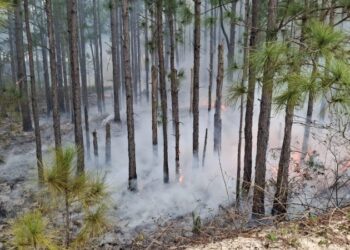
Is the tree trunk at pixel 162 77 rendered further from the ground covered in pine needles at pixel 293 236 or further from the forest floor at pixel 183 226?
the ground covered in pine needles at pixel 293 236

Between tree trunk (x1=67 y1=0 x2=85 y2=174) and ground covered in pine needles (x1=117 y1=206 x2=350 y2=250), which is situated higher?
tree trunk (x1=67 y1=0 x2=85 y2=174)

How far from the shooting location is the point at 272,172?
38.6 feet

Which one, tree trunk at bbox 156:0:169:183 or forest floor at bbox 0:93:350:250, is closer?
forest floor at bbox 0:93:350:250

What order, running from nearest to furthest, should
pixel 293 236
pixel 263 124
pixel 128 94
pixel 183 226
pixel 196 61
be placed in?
pixel 293 236 → pixel 263 124 → pixel 183 226 → pixel 128 94 → pixel 196 61

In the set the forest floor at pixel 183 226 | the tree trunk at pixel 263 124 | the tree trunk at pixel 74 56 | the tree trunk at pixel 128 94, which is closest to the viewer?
the forest floor at pixel 183 226

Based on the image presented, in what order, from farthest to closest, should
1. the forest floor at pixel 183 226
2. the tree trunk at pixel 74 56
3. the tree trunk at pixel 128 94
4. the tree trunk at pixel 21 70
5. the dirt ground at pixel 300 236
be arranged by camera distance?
1. the tree trunk at pixel 21 70
2. the tree trunk at pixel 74 56
3. the tree trunk at pixel 128 94
4. the forest floor at pixel 183 226
5. the dirt ground at pixel 300 236

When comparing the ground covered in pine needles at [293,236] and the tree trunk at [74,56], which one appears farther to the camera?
the tree trunk at [74,56]

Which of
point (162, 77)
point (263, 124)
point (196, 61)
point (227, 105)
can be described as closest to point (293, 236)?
point (227, 105)

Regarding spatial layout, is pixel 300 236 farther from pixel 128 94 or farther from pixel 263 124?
pixel 128 94

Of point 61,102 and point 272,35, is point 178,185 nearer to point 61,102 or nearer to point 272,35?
point 272,35

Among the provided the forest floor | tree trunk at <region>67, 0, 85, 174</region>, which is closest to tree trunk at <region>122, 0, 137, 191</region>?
tree trunk at <region>67, 0, 85, 174</region>

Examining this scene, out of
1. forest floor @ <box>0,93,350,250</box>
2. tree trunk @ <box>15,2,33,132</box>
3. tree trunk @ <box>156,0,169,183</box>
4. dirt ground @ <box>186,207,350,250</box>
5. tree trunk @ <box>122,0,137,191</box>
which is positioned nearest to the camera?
dirt ground @ <box>186,207,350,250</box>

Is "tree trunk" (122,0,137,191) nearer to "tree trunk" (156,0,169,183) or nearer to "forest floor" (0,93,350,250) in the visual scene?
"tree trunk" (156,0,169,183)

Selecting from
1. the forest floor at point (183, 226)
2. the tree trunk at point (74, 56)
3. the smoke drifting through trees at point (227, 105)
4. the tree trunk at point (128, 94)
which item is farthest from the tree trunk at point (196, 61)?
the tree trunk at point (74, 56)
